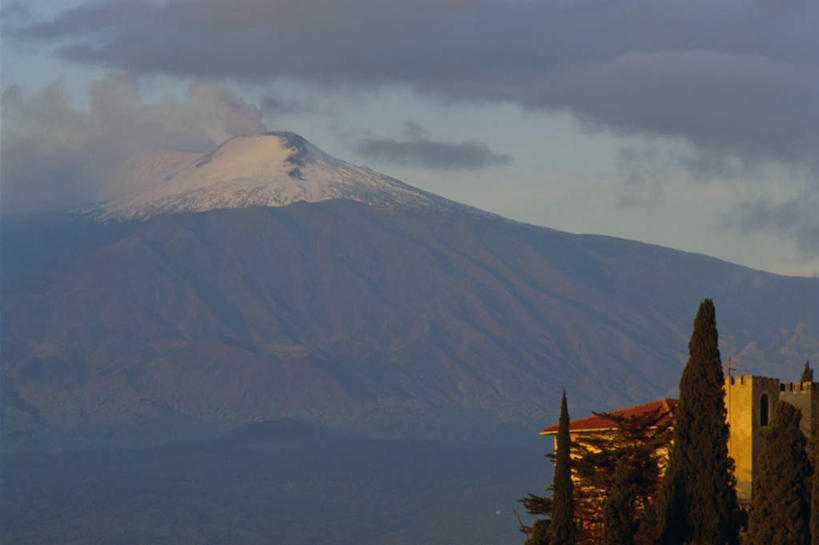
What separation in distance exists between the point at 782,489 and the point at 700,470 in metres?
5.96

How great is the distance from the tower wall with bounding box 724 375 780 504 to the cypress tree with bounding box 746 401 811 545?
10660 mm

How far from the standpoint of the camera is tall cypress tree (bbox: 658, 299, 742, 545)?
72.8 metres

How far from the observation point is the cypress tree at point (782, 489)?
6738cm

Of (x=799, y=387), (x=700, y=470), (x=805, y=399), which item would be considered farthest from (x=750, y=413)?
(x=700, y=470)

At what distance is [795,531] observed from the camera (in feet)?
221

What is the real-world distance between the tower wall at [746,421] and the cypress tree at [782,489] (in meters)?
10.7

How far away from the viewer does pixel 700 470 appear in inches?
2891

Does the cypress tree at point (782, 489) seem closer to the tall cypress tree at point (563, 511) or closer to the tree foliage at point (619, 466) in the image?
the tree foliage at point (619, 466)

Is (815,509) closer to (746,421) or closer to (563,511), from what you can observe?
(563,511)

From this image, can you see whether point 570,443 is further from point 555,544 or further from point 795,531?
point 795,531

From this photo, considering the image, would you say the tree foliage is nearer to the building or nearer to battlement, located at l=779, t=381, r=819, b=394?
the building

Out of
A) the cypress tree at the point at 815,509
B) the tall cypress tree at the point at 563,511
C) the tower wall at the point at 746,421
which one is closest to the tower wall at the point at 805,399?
the tower wall at the point at 746,421

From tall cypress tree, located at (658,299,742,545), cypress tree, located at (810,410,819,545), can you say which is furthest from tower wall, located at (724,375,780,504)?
cypress tree, located at (810,410,819,545)

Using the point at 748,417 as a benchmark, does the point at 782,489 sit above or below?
below
